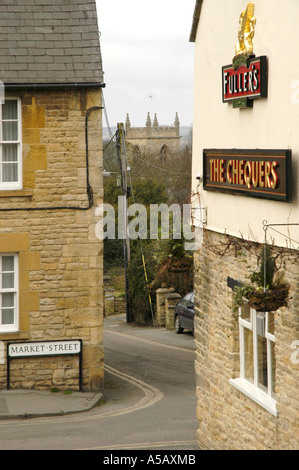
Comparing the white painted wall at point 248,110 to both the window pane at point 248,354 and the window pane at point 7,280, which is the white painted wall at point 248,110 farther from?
the window pane at point 7,280

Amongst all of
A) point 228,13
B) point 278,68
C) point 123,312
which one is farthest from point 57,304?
point 123,312

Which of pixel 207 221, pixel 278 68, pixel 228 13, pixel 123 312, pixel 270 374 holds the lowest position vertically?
pixel 123 312

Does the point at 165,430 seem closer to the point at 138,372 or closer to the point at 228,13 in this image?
the point at 138,372

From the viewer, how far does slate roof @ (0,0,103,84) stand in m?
16.3

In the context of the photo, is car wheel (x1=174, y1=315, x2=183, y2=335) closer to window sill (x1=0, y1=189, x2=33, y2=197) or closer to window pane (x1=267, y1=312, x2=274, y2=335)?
window sill (x1=0, y1=189, x2=33, y2=197)

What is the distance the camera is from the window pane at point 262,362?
957cm

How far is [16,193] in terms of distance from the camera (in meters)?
16.2

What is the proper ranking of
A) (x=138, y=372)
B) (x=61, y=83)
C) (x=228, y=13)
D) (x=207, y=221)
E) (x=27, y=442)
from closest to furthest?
(x=228, y=13), (x=207, y=221), (x=27, y=442), (x=61, y=83), (x=138, y=372)

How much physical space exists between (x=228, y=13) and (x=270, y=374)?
16.0 ft

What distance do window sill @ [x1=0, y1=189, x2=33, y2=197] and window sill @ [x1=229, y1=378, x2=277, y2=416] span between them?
24.8 ft

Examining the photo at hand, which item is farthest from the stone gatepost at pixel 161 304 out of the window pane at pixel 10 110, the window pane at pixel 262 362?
the window pane at pixel 262 362

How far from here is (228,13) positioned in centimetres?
1017

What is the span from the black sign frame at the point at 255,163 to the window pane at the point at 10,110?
6.76 metres

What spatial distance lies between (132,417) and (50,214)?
4.75 meters
